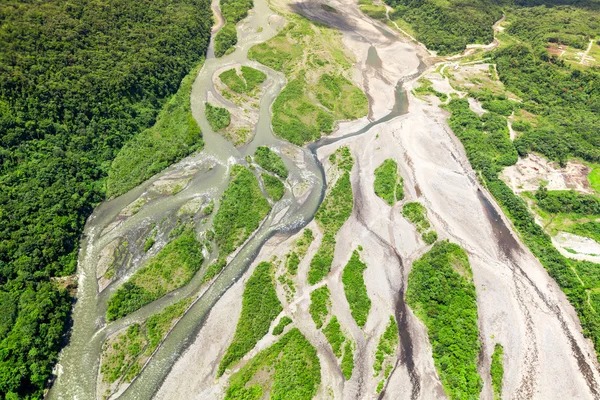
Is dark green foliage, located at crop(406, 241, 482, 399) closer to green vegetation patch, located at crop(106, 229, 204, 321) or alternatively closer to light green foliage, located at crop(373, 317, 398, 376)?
light green foliage, located at crop(373, 317, 398, 376)

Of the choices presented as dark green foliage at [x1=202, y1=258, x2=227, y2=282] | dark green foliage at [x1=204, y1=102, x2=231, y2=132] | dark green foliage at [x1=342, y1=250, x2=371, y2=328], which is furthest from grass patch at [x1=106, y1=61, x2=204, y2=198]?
dark green foliage at [x1=342, y1=250, x2=371, y2=328]

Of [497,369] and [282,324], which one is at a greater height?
[282,324]

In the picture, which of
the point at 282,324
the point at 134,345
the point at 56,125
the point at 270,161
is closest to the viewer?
the point at 134,345

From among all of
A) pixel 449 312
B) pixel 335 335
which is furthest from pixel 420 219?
pixel 335 335

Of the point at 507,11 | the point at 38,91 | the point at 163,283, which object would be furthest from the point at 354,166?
the point at 507,11

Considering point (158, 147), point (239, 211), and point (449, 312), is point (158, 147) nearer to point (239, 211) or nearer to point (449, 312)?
point (239, 211)

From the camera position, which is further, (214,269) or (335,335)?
(214,269)

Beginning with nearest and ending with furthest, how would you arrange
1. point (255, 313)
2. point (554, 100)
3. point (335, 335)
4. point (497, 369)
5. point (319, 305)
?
point (497, 369)
point (335, 335)
point (255, 313)
point (319, 305)
point (554, 100)
